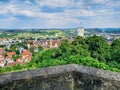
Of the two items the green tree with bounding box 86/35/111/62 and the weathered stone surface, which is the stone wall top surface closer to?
the weathered stone surface

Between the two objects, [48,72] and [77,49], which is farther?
[77,49]

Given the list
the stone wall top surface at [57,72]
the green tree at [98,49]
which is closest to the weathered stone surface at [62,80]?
the stone wall top surface at [57,72]

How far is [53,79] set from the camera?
2834mm

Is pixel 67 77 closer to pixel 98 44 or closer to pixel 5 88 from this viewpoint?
pixel 5 88

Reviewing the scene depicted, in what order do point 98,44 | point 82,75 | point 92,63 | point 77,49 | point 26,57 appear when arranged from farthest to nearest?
point 26,57 → point 98,44 → point 77,49 → point 92,63 → point 82,75

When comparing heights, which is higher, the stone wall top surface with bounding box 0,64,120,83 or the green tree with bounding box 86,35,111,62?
the stone wall top surface with bounding box 0,64,120,83

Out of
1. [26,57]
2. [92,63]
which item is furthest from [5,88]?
[26,57]

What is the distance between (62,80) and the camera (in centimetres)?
283

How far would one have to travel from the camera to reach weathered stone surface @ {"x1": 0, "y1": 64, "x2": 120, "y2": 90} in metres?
2.73

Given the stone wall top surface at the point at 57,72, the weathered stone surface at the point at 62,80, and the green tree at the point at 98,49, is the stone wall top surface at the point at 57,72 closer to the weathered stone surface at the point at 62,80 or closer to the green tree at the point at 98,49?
Answer: the weathered stone surface at the point at 62,80

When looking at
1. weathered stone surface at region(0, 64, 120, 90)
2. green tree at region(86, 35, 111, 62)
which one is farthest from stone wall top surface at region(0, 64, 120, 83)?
green tree at region(86, 35, 111, 62)

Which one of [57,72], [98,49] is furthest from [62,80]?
[98,49]

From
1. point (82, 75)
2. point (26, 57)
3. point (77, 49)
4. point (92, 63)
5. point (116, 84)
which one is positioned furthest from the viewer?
point (26, 57)

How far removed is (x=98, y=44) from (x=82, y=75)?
19.4 m
